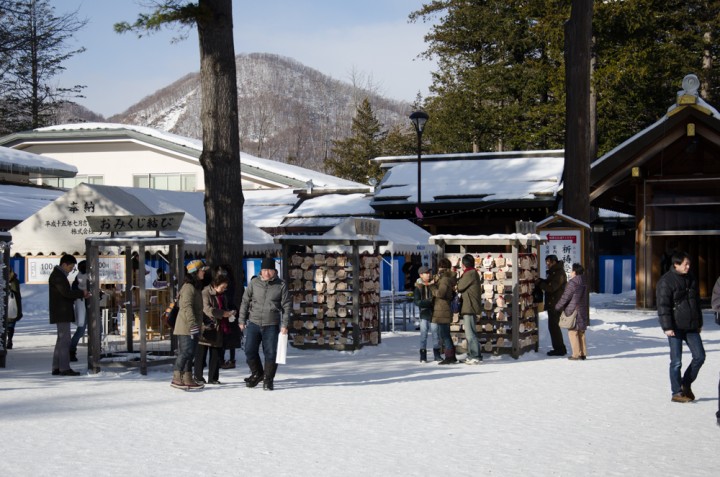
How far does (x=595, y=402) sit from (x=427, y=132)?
40.3 metres

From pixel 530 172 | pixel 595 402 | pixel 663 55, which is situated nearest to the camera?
pixel 595 402

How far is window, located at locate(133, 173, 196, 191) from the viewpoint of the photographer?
44.5 metres

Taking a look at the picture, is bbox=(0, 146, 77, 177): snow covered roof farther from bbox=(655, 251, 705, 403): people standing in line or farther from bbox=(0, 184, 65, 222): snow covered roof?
bbox=(655, 251, 705, 403): people standing in line

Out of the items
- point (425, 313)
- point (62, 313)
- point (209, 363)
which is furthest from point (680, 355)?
point (62, 313)

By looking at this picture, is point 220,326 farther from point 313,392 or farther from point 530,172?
point 530,172

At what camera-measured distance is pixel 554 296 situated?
57.2 ft

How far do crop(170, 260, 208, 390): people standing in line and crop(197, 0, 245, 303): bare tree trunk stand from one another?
4497mm

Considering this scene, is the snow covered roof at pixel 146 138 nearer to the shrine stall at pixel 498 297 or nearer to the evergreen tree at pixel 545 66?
the evergreen tree at pixel 545 66

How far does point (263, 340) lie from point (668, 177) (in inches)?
720

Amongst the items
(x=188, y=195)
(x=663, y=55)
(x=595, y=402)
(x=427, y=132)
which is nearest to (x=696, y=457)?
(x=595, y=402)

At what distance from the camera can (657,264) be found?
2938cm

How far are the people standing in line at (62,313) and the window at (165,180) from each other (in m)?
29.7

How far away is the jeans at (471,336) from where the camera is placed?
16062mm

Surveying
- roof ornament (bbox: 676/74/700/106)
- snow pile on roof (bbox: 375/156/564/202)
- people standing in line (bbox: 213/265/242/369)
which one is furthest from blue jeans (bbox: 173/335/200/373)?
snow pile on roof (bbox: 375/156/564/202)
